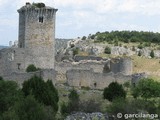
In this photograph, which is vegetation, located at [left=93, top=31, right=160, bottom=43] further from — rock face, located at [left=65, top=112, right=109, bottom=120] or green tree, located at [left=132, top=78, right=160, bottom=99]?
rock face, located at [left=65, top=112, right=109, bottom=120]

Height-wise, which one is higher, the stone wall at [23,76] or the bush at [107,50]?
the bush at [107,50]

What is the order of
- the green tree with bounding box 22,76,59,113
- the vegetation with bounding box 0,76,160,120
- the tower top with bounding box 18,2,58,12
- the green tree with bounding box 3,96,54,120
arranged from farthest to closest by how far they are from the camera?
the tower top with bounding box 18,2,58,12 < the green tree with bounding box 22,76,59,113 < the vegetation with bounding box 0,76,160,120 < the green tree with bounding box 3,96,54,120

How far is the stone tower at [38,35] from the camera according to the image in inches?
1736

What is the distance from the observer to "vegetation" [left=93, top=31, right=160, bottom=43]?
253 ft

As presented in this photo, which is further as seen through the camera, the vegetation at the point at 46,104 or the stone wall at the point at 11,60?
the stone wall at the point at 11,60

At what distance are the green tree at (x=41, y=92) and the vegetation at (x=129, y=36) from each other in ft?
137

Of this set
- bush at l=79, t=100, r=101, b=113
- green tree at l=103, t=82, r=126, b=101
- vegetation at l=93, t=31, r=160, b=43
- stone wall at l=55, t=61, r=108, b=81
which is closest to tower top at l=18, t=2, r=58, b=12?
stone wall at l=55, t=61, r=108, b=81

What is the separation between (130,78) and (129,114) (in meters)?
17.3

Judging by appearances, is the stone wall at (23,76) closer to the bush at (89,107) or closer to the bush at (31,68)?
the bush at (31,68)

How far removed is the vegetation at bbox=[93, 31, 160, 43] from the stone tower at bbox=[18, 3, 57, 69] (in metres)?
30.0

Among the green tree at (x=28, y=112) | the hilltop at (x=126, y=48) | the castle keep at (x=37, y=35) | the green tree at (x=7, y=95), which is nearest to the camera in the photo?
the green tree at (x=28, y=112)

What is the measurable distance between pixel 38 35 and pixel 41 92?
1271 centimetres

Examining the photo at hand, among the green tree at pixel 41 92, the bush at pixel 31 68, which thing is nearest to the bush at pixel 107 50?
the bush at pixel 31 68

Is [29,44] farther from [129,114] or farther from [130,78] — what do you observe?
[129,114]
